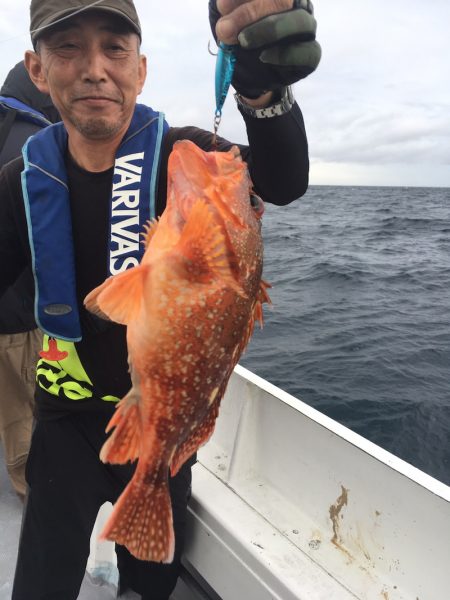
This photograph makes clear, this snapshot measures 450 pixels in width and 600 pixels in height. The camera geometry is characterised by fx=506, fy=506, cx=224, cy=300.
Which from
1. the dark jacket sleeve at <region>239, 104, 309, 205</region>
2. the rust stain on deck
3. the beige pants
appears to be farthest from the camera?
the beige pants

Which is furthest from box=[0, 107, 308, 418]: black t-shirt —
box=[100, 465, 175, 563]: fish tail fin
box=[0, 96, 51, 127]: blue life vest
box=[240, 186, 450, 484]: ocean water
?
box=[240, 186, 450, 484]: ocean water

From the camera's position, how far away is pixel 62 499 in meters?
2.62

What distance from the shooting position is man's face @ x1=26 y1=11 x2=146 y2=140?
201cm

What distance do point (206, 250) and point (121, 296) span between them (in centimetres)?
31

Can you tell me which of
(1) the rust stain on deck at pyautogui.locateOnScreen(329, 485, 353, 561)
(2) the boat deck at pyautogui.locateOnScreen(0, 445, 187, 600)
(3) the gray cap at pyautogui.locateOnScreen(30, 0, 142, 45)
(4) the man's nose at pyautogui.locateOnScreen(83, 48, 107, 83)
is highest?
(3) the gray cap at pyautogui.locateOnScreen(30, 0, 142, 45)

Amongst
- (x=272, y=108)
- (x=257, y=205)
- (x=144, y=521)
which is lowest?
(x=144, y=521)

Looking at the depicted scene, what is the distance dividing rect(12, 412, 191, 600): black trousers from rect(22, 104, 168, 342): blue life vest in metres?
0.59

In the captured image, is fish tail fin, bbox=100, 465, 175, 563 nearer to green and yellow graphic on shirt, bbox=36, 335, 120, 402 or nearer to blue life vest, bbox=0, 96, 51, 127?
green and yellow graphic on shirt, bbox=36, 335, 120, 402

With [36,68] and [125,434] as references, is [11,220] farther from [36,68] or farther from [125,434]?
[125,434]

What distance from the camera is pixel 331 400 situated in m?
6.54

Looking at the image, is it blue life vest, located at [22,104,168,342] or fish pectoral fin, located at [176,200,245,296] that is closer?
fish pectoral fin, located at [176,200,245,296]

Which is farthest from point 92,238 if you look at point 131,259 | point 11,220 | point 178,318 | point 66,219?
point 178,318

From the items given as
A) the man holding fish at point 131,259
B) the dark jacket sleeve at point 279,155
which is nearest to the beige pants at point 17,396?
the man holding fish at point 131,259

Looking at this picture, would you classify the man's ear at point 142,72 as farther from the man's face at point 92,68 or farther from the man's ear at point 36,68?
the man's ear at point 36,68
